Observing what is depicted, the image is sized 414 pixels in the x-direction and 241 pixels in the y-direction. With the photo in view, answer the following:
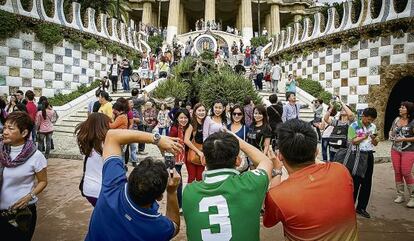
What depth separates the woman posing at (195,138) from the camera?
16.3 ft

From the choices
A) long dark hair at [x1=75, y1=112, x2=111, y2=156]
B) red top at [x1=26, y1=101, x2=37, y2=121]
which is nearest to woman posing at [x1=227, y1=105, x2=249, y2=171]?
long dark hair at [x1=75, y1=112, x2=111, y2=156]

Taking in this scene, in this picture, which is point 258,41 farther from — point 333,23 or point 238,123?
point 238,123

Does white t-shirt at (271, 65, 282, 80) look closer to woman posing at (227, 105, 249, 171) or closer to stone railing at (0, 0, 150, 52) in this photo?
stone railing at (0, 0, 150, 52)

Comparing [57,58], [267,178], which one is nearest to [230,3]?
[57,58]

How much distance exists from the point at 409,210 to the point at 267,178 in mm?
4307

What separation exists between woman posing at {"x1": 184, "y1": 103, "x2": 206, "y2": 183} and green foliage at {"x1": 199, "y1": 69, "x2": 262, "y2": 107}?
9064 mm

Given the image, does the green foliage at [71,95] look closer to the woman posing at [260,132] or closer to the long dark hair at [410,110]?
the woman posing at [260,132]

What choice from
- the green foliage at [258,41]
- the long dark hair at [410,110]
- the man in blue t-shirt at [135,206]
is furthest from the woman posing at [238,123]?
the green foliage at [258,41]

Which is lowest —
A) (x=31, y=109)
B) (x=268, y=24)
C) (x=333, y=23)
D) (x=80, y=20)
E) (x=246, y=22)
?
(x=31, y=109)

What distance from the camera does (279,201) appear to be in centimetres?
202

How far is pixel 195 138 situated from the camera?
5.09 metres

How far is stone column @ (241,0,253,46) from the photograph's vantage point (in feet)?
123

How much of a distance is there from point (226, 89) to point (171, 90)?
2.43 m

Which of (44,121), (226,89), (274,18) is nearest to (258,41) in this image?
(274,18)
